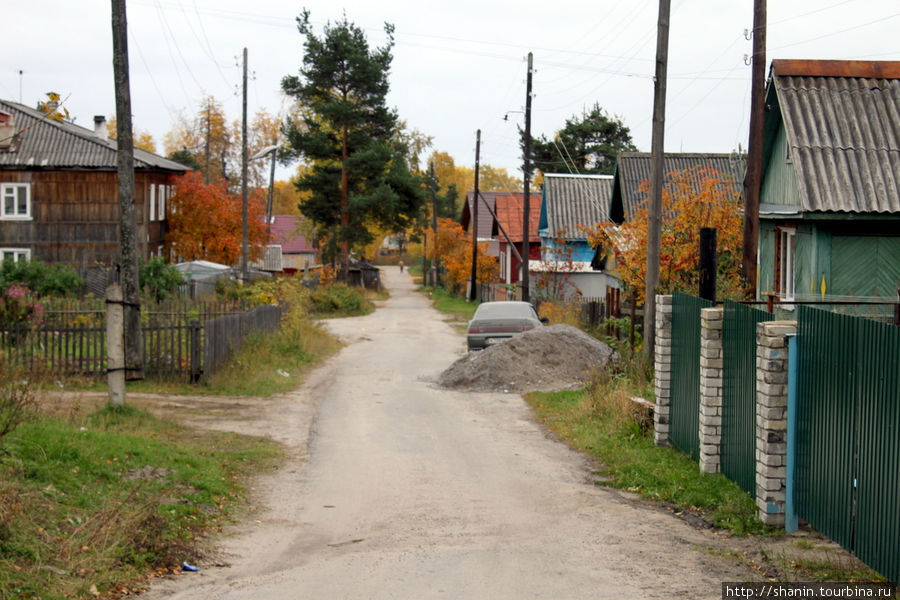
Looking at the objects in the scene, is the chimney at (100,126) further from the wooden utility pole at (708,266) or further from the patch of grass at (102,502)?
the wooden utility pole at (708,266)

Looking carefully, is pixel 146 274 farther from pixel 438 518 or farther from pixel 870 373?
pixel 870 373

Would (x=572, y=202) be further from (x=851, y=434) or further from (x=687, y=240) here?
(x=851, y=434)

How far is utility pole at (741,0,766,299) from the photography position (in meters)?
14.5

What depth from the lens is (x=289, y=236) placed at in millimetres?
77375

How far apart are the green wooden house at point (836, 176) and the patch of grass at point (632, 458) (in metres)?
4.39

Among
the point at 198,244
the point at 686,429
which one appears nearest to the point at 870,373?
the point at 686,429

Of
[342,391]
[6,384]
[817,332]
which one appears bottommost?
[342,391]

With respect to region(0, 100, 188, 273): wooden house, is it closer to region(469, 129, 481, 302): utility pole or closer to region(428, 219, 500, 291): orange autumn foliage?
region(469, 129, 481, 302): utility pole

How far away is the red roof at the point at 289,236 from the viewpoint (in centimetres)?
7794

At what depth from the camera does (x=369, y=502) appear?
10.0 meters

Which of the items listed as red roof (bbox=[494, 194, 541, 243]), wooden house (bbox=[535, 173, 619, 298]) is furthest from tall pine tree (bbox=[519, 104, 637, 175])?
wooden house (bbox=[535, 173, 619, 298])

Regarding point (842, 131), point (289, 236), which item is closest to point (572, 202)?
point (842, 131)

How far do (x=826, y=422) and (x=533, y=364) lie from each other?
13.6 meters

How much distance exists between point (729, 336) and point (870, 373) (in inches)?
141
